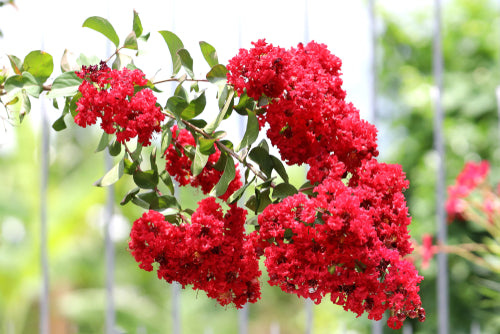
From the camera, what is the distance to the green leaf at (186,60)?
2.28 feet

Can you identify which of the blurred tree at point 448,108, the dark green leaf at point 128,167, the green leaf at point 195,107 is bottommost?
the dark green leaf at point 128,167

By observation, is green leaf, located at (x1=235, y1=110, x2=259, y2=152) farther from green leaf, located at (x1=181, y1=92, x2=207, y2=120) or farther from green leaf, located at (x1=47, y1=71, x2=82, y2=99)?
green leaf, located at (x1=47, y1=71, x2=82, y2=99)

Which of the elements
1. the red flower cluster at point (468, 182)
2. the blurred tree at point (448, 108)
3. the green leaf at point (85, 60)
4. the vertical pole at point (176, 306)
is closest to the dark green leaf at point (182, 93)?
the green leaf at point (85, 60)

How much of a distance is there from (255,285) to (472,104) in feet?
11.4

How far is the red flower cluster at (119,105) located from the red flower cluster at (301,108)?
0.10 metres

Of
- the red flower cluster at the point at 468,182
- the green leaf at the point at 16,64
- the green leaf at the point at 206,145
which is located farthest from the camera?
the red flower cluster at the point at 468,182

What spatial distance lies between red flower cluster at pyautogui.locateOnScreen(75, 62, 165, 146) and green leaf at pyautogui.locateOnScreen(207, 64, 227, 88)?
0.07 metres

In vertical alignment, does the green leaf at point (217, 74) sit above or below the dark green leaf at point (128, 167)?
above

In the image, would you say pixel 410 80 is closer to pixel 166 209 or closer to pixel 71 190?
pixel 71 190

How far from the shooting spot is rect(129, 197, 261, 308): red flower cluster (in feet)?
2.13

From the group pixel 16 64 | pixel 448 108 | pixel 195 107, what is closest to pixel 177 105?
pixel 195 107

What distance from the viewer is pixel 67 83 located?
71cm

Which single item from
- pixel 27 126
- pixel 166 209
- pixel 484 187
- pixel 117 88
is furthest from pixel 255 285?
pixel 27 126

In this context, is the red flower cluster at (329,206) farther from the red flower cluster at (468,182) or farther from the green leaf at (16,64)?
the red flower cluster at (468,182)
